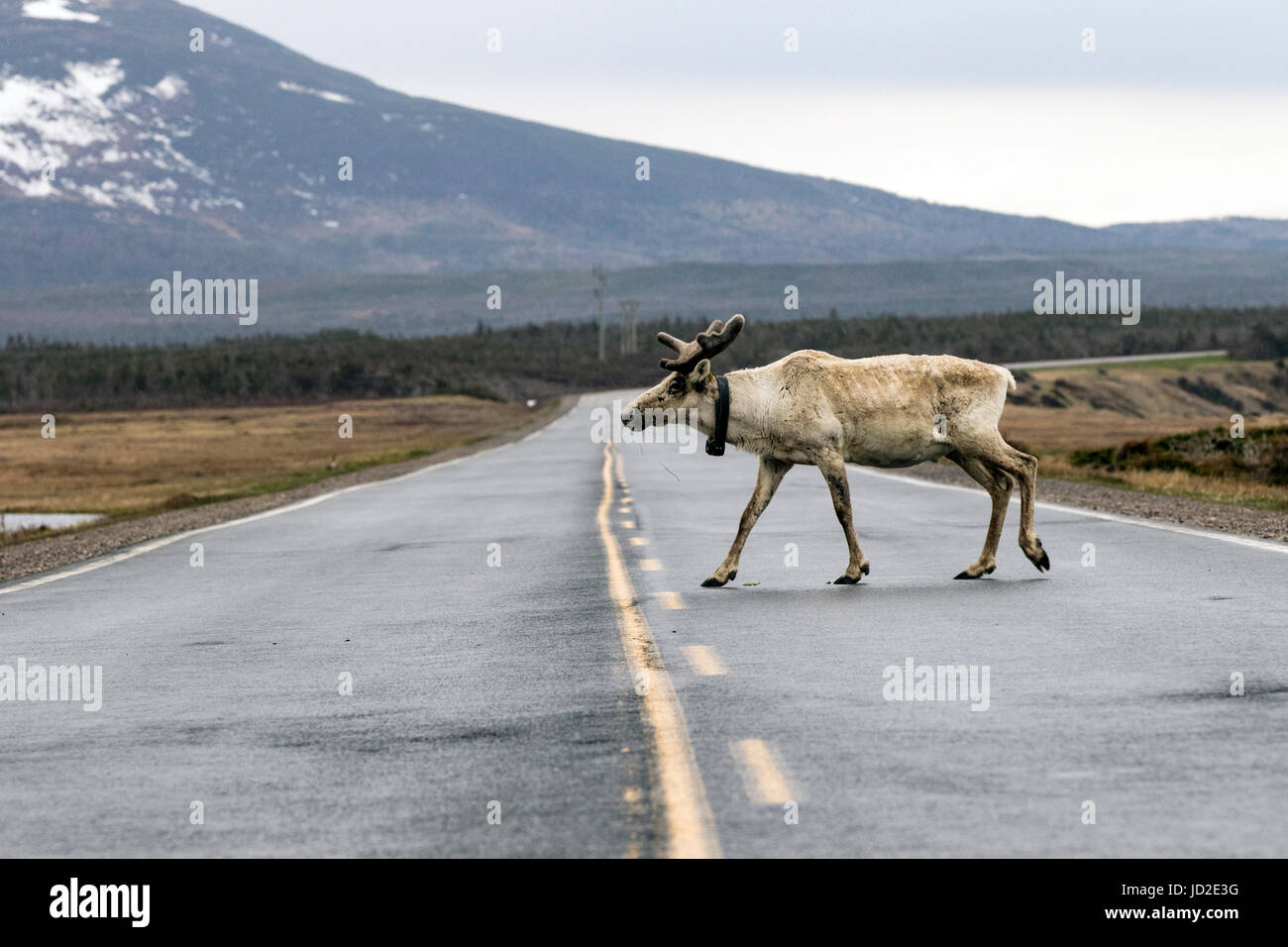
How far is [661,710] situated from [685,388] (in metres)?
5.28

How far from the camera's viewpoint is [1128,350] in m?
155

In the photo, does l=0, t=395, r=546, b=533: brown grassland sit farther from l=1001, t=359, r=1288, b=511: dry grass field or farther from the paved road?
the paved road

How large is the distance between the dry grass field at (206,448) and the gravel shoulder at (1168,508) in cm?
1641

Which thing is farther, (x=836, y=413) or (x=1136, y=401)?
(x=1136, y=401)

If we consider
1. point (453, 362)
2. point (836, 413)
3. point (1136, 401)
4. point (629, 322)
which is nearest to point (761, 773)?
point (836, 413)

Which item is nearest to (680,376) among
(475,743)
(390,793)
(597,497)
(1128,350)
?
(475,743)

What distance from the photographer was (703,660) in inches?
412

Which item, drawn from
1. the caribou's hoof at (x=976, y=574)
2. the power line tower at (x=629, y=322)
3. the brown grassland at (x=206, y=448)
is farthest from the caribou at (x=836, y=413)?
the power line tower at (x=629, y=322)

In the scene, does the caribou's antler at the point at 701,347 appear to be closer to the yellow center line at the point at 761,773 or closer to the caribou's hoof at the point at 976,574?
the caribou's hoof at the point at 976,574

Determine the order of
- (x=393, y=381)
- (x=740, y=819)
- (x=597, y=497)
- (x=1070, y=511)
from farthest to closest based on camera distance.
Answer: (x=393, y=381) < (x=597, y=497) < (x=1070, y=511) < (x=740, y=819)

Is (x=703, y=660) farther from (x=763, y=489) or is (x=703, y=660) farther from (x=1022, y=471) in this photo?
(x=1022, y=471)
